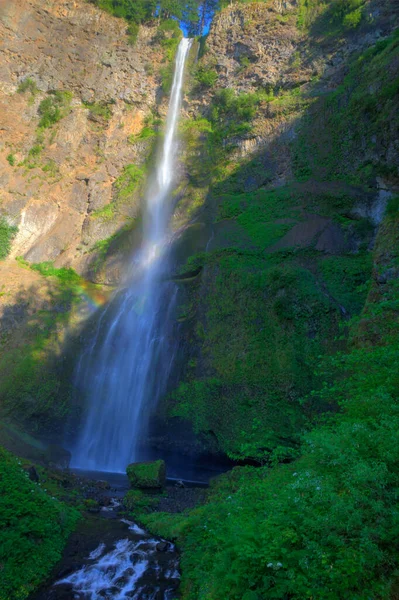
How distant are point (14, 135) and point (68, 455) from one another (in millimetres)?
21396

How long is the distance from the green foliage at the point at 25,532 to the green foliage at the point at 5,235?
56.4 ft

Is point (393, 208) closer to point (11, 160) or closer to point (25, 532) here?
point (25, 532)

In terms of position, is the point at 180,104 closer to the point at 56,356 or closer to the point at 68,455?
the point at 56,356

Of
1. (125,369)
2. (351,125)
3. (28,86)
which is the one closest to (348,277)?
(351,125)

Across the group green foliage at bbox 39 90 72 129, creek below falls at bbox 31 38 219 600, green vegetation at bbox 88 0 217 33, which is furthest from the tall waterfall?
green vegetation at bbox 88 0 217 33

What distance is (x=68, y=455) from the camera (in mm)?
14922

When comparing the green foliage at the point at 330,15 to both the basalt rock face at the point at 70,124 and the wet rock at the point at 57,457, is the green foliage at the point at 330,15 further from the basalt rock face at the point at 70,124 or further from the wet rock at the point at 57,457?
the wet rock at the point at 57,457

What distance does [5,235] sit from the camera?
2306cm

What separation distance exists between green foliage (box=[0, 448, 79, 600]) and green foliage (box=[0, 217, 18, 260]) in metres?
17.2

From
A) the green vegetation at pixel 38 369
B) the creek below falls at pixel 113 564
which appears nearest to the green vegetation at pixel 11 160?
the green vegetation at pixel 38 369

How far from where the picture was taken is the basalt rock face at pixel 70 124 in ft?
79.7

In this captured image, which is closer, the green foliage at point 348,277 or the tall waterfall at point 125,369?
the green foliage at point 348,277

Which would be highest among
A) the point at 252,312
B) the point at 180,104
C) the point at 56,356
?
the point at 180,104

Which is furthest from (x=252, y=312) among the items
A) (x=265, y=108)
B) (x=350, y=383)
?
(x=265, y=108)
